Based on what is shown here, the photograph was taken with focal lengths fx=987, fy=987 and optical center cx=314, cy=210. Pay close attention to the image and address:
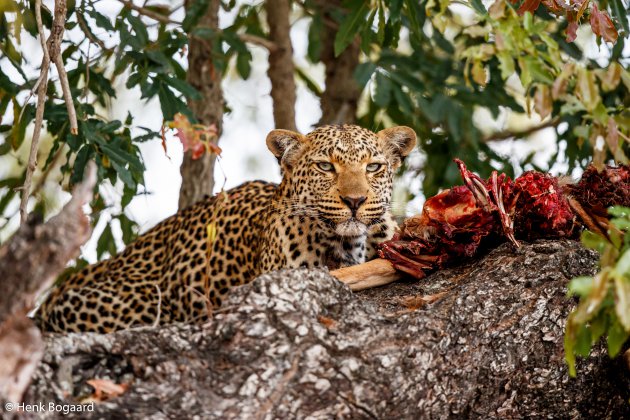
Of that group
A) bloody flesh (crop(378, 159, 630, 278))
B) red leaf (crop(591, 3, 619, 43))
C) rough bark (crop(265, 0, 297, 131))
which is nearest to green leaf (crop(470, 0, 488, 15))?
red leaf (crop(591, 3, 619, 43))

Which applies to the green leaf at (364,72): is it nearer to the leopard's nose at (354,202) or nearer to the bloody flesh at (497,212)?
the leopard's nose at (354,202)

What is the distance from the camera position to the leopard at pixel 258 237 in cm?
617

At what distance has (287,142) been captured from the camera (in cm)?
662

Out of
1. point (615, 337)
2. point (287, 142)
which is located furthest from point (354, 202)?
point (615, 337)

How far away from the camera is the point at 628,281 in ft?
10.0

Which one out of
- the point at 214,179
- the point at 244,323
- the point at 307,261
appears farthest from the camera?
the point at 214,179

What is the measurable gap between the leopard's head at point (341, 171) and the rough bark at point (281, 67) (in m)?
2.28

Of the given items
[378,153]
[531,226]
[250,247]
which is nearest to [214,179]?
[250,247]

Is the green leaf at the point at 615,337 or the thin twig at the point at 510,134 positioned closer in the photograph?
the green leaf at the point at 615,337

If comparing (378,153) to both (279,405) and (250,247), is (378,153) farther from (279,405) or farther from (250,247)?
(279,405)

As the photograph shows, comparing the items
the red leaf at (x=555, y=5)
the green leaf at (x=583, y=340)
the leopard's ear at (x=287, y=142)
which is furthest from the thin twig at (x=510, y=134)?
the green leaf at (x=583, y=340)

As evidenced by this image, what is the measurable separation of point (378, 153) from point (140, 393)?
307 cm

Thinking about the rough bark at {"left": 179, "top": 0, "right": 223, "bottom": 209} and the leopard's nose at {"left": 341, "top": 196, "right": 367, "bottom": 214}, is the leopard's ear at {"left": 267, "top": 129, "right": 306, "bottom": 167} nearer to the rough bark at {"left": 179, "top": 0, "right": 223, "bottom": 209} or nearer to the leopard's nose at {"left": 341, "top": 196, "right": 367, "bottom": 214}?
A: the leopard's nose at {"left": 341, "top": 196, "right": 367, "bottom": 214}

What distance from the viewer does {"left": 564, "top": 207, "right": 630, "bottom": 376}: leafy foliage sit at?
2.94 metres
